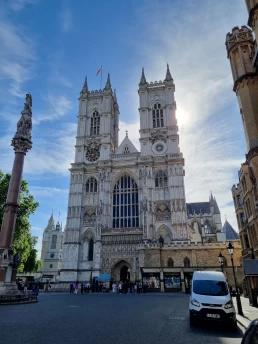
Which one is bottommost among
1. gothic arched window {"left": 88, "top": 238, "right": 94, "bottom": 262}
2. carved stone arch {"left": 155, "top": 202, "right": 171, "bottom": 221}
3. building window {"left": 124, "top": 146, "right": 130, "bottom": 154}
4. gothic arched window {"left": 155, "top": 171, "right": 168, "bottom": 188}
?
gothic arched window {"left": 88, "top": 238, "right": 94, "bottom": 262}

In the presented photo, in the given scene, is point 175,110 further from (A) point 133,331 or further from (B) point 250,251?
(A) point 133,331

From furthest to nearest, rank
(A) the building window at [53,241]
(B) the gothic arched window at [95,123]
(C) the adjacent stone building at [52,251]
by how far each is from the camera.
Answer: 1. (A) the building window at [53,241]
2. (C) the adjacent stone building at [52,251]
3. (B) the gothic arched window at [95,123]

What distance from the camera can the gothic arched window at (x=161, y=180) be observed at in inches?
1623

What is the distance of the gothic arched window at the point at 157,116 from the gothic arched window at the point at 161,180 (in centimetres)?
931

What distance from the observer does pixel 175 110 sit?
45.7m

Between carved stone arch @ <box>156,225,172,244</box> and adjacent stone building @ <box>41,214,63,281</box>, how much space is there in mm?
46390

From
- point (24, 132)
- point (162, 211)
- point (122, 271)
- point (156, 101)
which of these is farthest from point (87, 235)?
point (156, 101)

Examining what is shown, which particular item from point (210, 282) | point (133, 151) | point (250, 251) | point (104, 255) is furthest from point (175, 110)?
point (210, 282)

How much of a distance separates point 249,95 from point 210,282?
8.19 m

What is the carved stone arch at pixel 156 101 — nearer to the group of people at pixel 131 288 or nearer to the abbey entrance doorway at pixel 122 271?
the abbey entrance doorway at pixel 122 271

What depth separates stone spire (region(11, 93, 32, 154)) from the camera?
20.8 meters

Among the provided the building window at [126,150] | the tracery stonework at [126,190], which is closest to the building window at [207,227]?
the tracery stonework at [126,190]

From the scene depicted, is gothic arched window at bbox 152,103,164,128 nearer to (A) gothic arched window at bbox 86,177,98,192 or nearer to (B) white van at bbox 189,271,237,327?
(A) gothic arched window at bbox 86,177,98,192

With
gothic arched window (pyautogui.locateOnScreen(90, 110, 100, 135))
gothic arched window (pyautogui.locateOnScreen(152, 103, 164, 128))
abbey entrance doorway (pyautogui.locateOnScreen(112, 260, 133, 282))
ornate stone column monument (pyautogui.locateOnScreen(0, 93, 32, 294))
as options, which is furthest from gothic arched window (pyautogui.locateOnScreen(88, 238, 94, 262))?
gothic arched window (pyautogui.locateOnScreen(152, 103, 164, 128))
